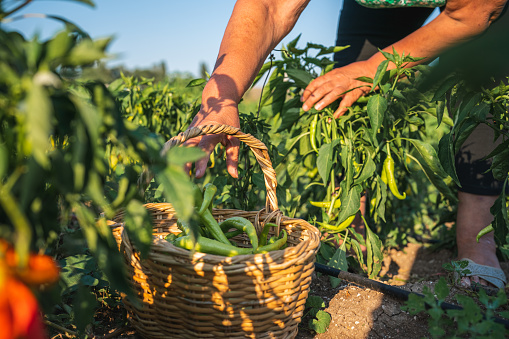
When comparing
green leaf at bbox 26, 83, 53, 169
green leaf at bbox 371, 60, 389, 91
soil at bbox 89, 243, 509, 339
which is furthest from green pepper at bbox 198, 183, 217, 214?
green leaf at bbox 26, 83, 53, 169

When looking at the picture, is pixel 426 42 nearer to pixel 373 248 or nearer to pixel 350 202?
pixel 350 202

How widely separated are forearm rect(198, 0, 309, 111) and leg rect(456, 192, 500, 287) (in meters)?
1.02

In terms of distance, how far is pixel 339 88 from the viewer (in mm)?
1487

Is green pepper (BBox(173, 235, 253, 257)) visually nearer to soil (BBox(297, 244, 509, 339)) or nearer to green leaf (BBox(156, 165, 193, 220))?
soil (BBox(297, 244, 509, 339))

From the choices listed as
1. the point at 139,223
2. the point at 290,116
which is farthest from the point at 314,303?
the point at 139,223

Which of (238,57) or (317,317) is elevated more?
(238,57)

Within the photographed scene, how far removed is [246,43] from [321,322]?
921mm

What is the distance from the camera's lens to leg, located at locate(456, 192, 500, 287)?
171 cm

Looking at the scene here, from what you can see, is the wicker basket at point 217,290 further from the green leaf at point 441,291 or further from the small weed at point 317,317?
the green leaf at point 441,291

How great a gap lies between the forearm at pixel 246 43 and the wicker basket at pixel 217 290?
0.24 m

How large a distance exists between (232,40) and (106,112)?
3.31ft

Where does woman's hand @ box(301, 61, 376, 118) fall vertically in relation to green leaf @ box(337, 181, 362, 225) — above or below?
above

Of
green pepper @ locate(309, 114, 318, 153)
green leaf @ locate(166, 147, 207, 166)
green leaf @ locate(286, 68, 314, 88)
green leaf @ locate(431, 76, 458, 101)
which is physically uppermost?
green leaf @ locate(286, 68, 314, 88)

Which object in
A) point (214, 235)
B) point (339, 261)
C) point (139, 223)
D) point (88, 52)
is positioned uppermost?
point (88, 52)
